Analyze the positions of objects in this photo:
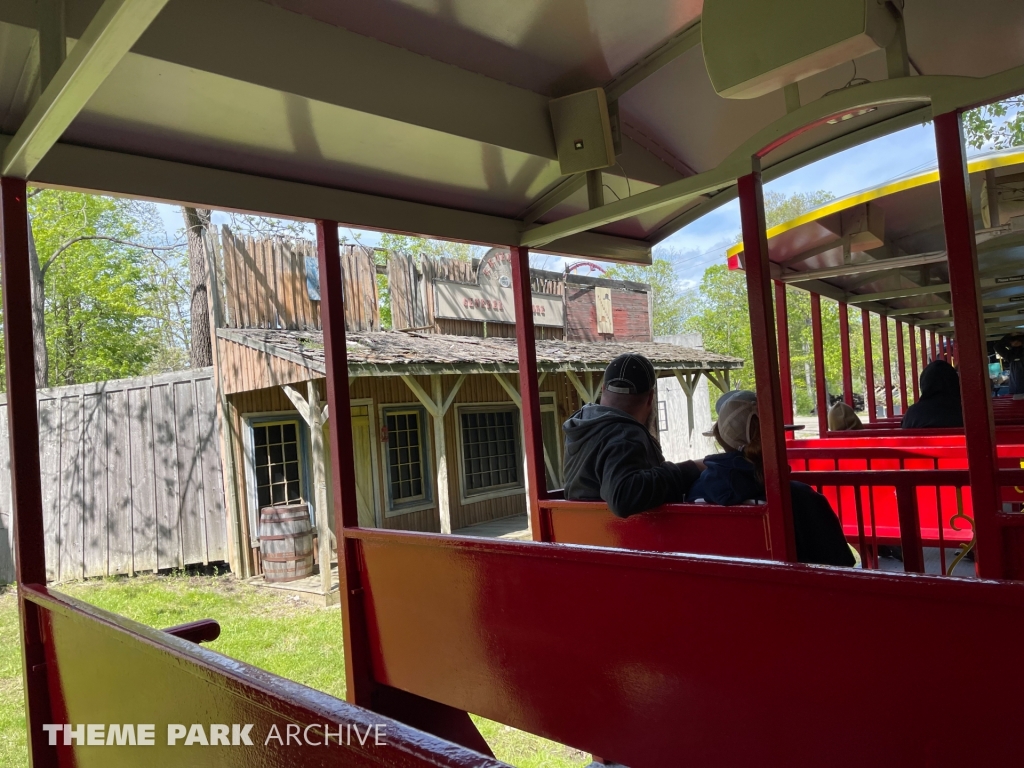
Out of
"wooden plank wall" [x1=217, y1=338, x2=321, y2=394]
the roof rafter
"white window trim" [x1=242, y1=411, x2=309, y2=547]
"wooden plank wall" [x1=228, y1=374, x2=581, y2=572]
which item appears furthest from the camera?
"wooden plank wall" [x1=228, y1=374, x2=581, y2=572]

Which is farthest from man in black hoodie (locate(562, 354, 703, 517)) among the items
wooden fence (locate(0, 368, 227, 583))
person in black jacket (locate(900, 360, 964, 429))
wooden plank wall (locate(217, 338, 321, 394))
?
wooden fence (locate(0, 368, 227, 583))

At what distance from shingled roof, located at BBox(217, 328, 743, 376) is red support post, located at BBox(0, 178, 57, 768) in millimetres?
4672

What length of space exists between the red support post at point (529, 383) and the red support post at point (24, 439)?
2162 millimetres

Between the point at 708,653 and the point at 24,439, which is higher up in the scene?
the point at 24,439

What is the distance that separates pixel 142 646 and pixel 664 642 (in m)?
1.21

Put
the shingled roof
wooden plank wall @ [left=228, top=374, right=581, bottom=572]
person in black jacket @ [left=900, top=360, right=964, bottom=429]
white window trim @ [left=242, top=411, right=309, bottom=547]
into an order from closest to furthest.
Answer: person in black jacket @ [left=900, top=360, right=964, bottom=429] < the shingled roof < white window trim @ [left=242, top=411, right=309, bottom=547] < wooden plank wall @ [left=228, top=374, right=581, bottom=572]

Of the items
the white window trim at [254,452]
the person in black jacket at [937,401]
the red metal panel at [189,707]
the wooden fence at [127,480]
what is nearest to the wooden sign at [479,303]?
the white window trim at [254,452]

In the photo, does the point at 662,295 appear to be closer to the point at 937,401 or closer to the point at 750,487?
the point at 937,401

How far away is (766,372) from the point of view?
2355 millimetres

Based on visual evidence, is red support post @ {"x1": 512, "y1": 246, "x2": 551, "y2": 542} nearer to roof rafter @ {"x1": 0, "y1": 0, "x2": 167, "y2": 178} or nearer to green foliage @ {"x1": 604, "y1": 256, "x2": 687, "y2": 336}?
roof rafter @ {"x1": 0, "y1": 0, "x2": 167, "y2": 178}

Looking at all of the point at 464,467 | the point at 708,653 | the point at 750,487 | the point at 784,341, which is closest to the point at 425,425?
the point at 464,467

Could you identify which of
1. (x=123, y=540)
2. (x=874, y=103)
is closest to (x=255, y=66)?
(x=874, y=103)

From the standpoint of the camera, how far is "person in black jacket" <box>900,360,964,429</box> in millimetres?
6050

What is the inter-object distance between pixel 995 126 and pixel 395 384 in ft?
35.7
